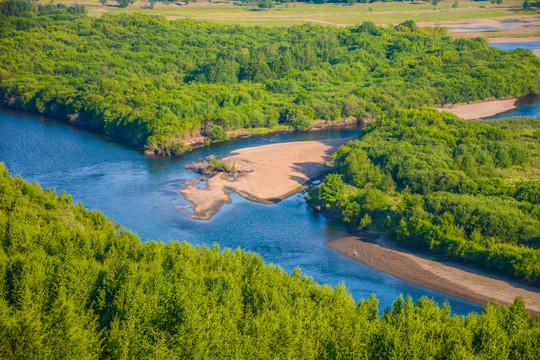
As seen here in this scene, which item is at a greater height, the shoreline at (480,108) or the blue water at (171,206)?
the shoreline at (480,108)

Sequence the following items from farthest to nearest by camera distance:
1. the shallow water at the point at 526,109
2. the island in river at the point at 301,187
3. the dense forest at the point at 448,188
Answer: the shallow water at the point at 526,109 < the dense forest at the point at 448,188 < the island in river at the point at 301,187

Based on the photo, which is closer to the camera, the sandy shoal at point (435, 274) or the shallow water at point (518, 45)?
the sandy shoal at point (435, 274)

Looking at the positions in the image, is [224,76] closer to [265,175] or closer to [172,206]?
[265,175]

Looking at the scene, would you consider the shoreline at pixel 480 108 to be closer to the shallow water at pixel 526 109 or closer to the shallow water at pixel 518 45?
the shallow water at pixel 526 109

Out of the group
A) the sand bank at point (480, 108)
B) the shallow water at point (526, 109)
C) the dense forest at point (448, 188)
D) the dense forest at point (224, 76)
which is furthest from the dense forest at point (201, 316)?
the shallow water at point (526, 109)

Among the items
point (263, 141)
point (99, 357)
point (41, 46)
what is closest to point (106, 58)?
point (41, 46)

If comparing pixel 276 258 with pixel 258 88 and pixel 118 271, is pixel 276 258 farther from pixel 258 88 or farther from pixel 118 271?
pixel 258 88
